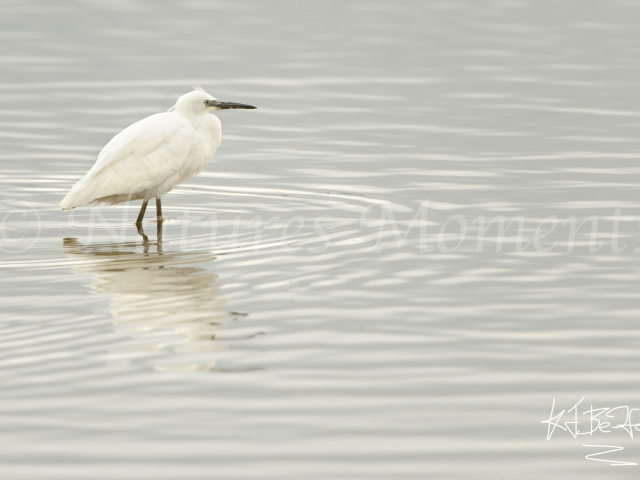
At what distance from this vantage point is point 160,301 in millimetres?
7805

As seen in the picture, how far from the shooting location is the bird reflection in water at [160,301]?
6672 mm

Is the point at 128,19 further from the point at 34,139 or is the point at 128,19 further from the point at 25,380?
the point at 25,380

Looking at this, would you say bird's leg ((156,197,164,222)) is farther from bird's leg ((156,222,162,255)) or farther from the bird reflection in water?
the bird reflection in water

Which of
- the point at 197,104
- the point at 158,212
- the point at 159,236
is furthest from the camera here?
the point at 197,104

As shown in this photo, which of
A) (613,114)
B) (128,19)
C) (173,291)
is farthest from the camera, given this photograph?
Result: (128,19)

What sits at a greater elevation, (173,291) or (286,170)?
(286,170)

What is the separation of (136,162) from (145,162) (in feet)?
0.29

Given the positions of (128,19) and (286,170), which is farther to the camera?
(128,19)

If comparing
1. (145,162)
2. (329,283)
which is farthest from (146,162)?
(329,283)

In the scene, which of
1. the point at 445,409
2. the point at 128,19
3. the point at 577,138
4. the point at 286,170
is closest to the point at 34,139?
the point at 286,170

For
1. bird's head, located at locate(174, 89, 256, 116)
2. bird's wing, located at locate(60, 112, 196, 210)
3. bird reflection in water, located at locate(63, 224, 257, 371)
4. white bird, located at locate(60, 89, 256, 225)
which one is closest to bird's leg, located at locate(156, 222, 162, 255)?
bird reflection in water, located at locate(63, 224, 257, 371)

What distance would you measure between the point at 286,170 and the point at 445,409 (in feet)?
23.6

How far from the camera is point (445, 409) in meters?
5.82

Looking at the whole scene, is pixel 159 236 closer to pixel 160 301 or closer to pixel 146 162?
pixel 146 162
